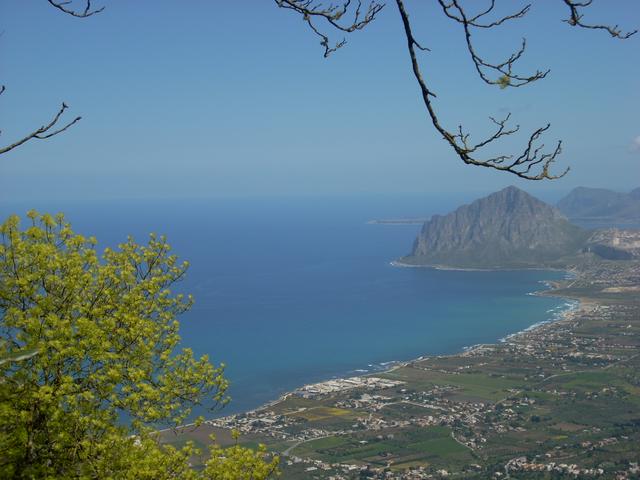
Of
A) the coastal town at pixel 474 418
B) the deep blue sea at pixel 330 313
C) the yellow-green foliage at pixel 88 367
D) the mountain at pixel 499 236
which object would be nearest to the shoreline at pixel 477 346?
the coastal town at pixel 474 418

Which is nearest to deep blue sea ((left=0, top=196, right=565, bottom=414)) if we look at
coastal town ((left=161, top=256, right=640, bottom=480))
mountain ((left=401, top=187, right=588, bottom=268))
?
coastal town ((left=161, top=256, right=640, bottom=480))

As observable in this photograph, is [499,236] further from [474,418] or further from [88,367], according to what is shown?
[88,367]

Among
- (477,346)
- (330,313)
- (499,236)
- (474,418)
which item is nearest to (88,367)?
(474,418)

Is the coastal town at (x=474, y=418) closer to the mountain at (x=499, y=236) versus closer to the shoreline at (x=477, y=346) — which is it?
the shoreline at (x=477, y=346)

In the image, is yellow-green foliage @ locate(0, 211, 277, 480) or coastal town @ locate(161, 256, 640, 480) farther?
coastal town @ locate(161, 256, 640, 480)

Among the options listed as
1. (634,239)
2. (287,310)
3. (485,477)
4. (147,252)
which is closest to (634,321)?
(287,310)

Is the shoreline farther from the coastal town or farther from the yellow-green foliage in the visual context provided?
the yellow-green foliage
